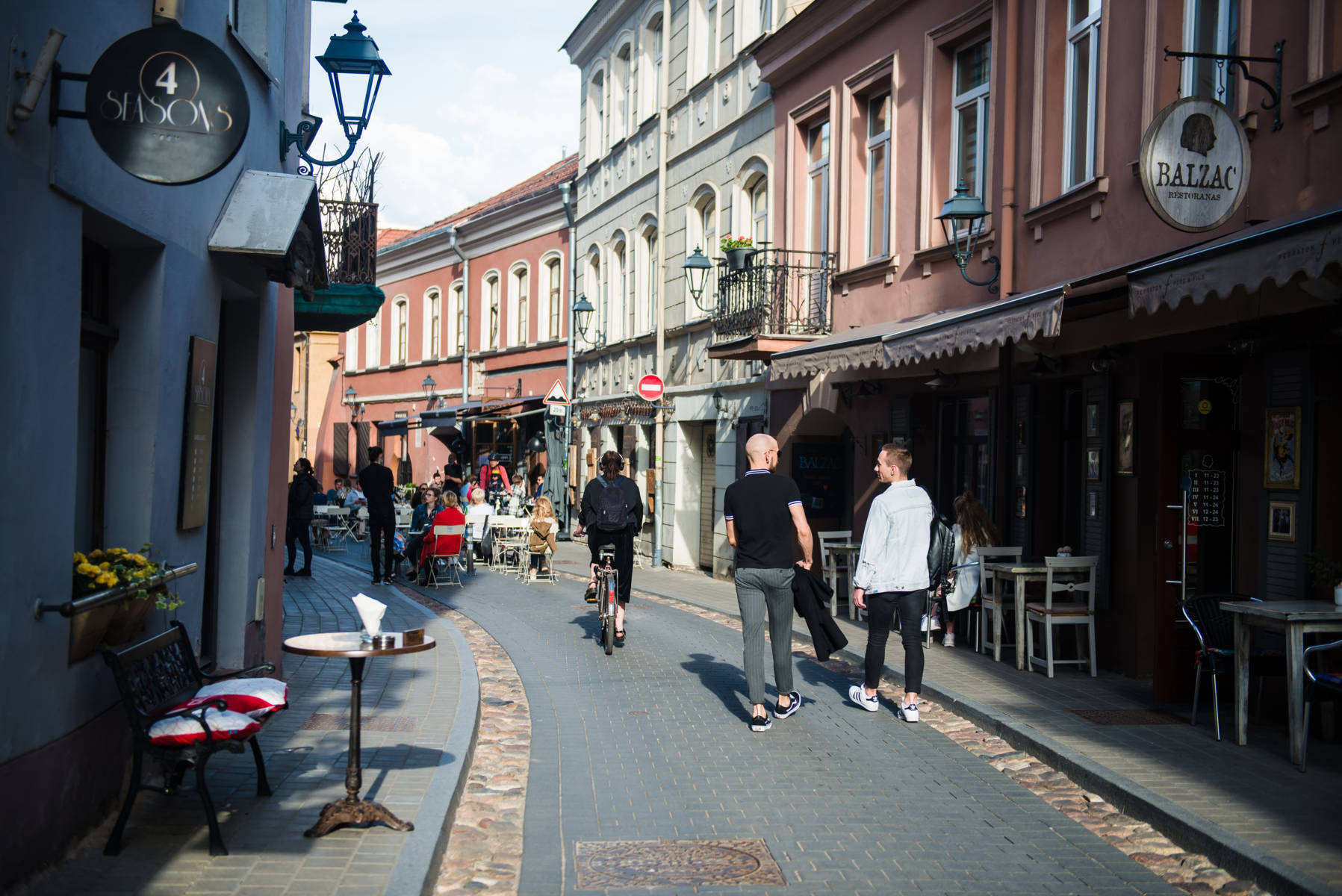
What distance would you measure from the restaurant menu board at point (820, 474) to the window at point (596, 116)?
13.3 meters

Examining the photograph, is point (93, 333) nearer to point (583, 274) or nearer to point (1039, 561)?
point (1039, 561)

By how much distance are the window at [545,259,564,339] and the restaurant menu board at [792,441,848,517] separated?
14707 mm

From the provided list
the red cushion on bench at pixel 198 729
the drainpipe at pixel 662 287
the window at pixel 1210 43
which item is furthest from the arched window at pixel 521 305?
the red cushion on bench at pixel 198 729

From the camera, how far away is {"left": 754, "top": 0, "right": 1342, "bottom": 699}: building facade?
335 inches

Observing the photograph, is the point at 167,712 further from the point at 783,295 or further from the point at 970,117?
the point at 783,295

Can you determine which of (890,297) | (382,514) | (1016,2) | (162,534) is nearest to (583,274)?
(382,514)

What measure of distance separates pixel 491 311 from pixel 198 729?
3053cm

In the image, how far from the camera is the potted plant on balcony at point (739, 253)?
17.3 m

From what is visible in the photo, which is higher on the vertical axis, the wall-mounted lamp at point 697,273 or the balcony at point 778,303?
the wall-mounted lamp at point 697,273

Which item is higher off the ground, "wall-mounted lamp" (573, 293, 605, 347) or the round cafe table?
"wall-mounted lamp" (573, 293, 605, 347)

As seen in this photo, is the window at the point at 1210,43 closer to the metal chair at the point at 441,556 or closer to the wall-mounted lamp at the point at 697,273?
the wall-mounted lamp at the point at 697,273

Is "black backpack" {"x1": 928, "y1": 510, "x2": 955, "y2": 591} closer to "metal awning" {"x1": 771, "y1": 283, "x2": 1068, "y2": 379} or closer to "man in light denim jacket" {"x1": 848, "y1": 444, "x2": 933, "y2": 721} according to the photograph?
"metal awning" {"x1": 771, "y1": 283, "x2": 1068, "y2": 379}

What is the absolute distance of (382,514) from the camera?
1812cm

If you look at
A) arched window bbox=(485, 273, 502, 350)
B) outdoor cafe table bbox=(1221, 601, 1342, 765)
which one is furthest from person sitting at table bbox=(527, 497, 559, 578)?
arched window bbox=(485, 273, 502, 350)
